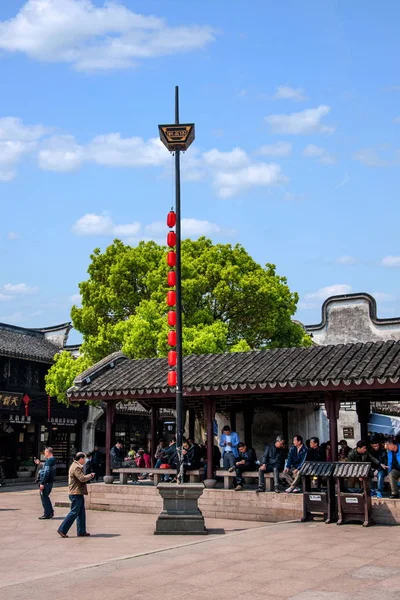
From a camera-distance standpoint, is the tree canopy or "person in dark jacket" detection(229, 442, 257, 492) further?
the tree canopy

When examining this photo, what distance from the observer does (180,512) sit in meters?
12.4

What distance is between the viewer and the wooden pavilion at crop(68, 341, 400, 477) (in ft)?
47.2

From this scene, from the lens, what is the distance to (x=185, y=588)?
7793 mm

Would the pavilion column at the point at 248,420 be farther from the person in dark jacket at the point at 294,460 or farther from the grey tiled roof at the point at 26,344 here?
the grey tiled roof at the point at 26,344

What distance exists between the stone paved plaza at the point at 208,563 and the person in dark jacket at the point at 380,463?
51.8 inches

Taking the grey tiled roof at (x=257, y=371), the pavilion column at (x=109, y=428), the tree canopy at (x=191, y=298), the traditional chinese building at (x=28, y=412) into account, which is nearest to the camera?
the grey tiled roof at (x=257, y=371)

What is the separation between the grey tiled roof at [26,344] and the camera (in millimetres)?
30422

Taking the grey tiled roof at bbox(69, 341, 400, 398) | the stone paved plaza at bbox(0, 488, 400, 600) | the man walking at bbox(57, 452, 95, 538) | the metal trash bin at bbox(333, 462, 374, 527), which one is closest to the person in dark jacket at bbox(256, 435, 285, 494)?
the grey tiled roof at bbox(69, 341, 400, 398)

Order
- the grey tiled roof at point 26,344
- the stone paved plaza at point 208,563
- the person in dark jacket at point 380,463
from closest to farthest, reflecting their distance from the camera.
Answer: the stone paved plaza at point 208,563 → the person in dark jacket at point 380,463 → the grey tiled roof at point 26,344

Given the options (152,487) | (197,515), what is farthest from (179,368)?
(152,487)

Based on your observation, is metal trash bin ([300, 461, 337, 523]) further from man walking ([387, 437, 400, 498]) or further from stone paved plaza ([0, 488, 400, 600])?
man walking ([387, 437, 400, 498])

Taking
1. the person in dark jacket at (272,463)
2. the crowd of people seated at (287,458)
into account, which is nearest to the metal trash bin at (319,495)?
the crowd of people seated at (287,458)

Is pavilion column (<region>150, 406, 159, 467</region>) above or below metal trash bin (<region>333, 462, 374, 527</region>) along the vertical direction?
above

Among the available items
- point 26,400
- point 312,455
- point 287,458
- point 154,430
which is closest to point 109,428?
point 154,430
